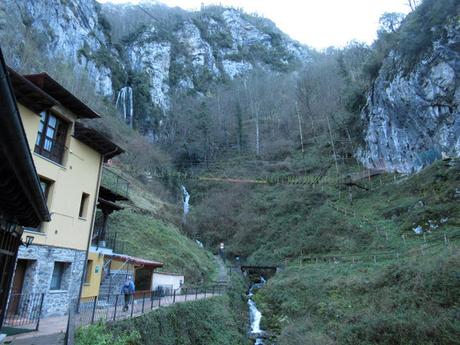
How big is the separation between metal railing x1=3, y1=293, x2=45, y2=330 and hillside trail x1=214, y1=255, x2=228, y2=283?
17.5 m

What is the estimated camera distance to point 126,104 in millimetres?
68062

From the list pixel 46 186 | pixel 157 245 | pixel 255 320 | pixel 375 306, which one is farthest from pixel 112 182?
pixel 375 306

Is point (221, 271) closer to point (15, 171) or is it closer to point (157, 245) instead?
point (157, 245)

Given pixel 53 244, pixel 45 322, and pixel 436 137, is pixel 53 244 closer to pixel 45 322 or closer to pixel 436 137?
pixel 45 322

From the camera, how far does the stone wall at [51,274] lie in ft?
45.1

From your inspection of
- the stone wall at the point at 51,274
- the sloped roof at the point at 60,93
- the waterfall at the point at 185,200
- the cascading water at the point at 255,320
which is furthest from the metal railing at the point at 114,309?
the waterfall at the point at 185,200

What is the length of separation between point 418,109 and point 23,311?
108 feet

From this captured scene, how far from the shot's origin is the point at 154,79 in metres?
78.8

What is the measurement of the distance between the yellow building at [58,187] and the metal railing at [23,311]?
225mm

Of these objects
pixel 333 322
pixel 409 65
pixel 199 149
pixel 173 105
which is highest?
pixel 173 105

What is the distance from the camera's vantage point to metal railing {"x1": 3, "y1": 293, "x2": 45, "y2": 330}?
11.7 metres

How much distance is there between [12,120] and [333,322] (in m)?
17.7

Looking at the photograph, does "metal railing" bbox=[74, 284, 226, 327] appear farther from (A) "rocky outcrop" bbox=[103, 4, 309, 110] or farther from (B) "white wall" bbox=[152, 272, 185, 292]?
(A) "rocky outcrop" bbox=[103, 4, 309, 110]

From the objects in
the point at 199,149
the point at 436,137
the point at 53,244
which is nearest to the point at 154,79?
the point at 199,149
